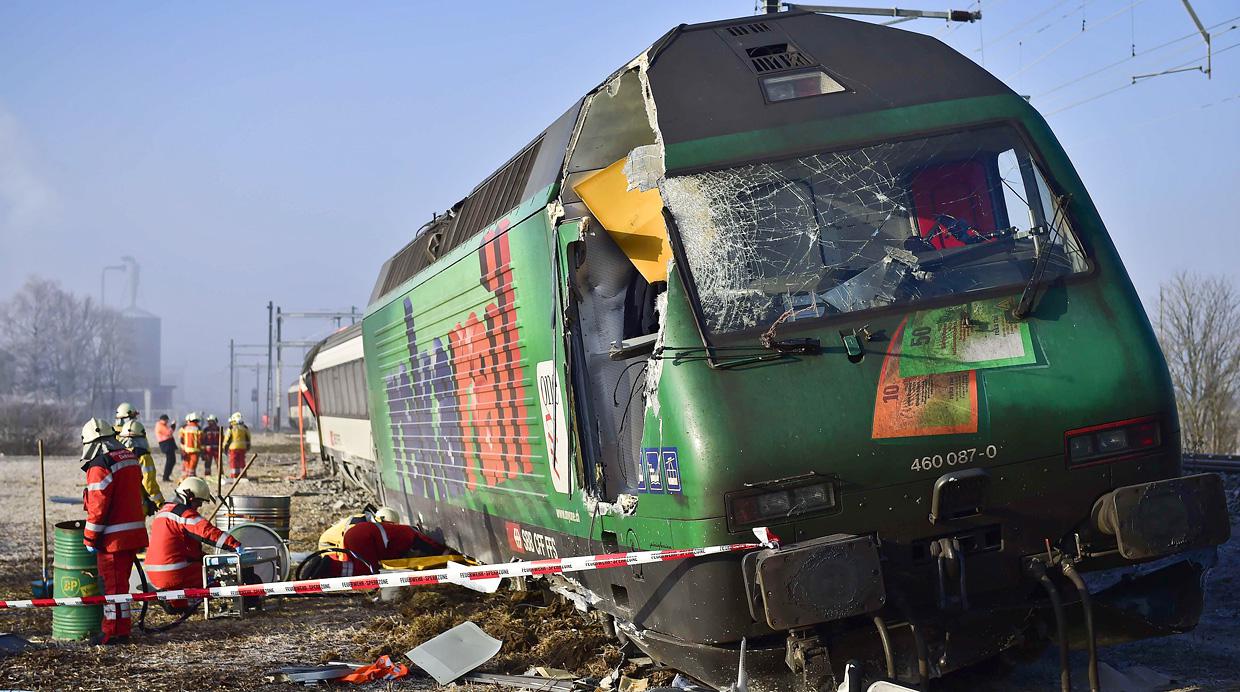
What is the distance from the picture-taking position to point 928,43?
6.23 meters

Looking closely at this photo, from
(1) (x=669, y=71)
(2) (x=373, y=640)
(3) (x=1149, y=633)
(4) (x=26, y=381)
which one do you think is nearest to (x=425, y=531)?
(2) (x=373, y=640)

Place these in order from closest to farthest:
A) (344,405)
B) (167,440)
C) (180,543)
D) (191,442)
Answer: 1. (180,543)
2. (344,405)
3. (191,442)
4. (167,440)

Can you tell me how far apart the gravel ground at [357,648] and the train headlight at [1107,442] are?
4.66 feet

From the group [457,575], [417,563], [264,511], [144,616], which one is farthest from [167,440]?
[457,575]

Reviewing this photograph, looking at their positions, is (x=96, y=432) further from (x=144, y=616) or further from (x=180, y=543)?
(x=144, y=616)

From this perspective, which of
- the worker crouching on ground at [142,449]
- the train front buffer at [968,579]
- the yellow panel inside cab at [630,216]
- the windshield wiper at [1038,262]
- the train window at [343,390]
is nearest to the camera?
the train front buffer at [968,579]

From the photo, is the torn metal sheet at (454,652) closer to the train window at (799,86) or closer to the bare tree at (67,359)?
the train window at (799,86)

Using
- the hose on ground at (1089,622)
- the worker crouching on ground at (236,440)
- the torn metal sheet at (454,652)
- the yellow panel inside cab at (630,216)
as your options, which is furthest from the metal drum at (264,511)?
the worker crouching on ground at (236,440)

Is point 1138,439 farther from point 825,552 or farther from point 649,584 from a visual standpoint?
point 649,584

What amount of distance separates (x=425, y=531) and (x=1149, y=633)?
6.79m

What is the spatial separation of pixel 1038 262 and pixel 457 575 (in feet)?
11.6

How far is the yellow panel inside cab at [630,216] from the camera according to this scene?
5.75 metres

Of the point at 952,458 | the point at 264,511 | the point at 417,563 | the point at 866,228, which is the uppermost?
the point at 866,228

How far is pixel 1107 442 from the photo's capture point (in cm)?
536
